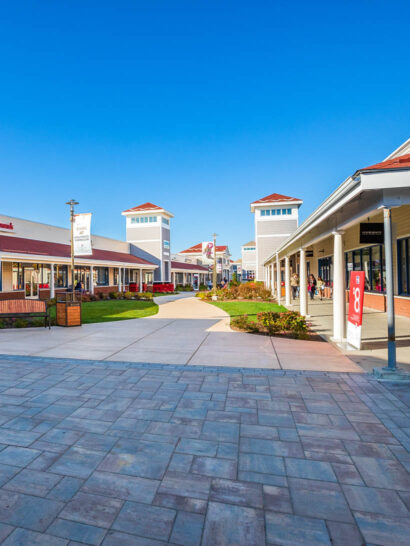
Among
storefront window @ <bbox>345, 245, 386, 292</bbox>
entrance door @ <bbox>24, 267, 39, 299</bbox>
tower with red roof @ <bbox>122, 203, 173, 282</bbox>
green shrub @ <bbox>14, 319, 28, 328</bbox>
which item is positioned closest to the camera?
green shrub @ <bbox>14, 319, 28, 328</bbox>

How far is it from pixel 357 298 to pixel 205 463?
193 inches

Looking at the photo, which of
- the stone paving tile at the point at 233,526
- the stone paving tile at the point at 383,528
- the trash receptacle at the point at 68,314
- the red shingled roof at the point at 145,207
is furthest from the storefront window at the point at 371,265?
the red shingled roof at the point at 145,207

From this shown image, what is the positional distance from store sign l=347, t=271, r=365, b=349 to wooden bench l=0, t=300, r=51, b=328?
351 inches

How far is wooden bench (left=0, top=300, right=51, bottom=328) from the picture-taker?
10.2 metres

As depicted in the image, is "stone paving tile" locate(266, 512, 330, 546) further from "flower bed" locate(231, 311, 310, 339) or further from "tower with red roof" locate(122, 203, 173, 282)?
Result: "tower with red roof" locate(122, 203, 173, 282)

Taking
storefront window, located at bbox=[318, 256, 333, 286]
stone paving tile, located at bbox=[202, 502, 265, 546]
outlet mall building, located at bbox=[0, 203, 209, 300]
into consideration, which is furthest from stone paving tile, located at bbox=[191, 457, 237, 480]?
storefront window, located at bbox=[318, 256, 333, 286]

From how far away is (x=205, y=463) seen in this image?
2875 mm

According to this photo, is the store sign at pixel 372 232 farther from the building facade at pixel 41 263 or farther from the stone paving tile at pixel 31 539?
the building facade at pixel 41 263

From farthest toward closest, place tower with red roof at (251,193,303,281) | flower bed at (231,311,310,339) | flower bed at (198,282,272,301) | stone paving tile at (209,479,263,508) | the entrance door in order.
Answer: tower with red roof at (251,193,303,281)
flower bed at (198,282,272,301)
the entrance door
flower bed at (231,311,310,339)
stone paving tile at (209,479,263,508)

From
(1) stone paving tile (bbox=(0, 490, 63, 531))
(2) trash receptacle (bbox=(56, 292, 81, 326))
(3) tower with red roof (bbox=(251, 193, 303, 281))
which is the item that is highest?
(3) tower with red roof (bbox=(251, 193, 303, 281))

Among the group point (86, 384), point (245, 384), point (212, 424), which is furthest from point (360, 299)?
point (86, 384)

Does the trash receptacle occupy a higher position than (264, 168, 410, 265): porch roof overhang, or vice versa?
(264, 168, 410, 265): porch roof overhang

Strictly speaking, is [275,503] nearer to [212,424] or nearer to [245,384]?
[212,424]

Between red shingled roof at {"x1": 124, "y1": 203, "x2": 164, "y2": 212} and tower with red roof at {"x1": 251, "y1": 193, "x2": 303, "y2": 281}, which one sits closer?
tower with red roof at {"x1": 251, "y1": 193, "x2": 303, "y2": 281}
